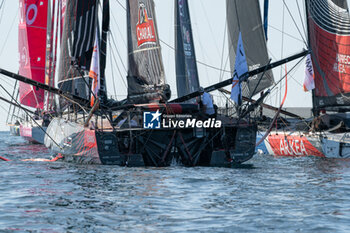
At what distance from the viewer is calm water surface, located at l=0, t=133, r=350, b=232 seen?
9.70m

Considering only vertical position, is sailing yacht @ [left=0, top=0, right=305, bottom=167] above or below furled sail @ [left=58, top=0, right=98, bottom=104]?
below

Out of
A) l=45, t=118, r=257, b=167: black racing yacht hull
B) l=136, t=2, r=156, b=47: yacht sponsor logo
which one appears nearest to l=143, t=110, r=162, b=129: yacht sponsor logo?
l=45, t=118, r=257, b=167: black racing yacht hull

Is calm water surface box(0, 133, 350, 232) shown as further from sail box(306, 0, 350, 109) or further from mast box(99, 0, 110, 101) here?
A: sail box(306, 0, 350, 109)

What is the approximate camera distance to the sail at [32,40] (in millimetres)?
40969

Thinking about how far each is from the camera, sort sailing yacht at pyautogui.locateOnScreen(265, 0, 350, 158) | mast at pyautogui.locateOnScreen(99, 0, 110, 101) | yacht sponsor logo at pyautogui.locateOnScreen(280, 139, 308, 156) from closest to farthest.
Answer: mast at pyautogui.locateOnScreen(99, 0, 110, 101), yacht sponsor logo at pyautogui.locateOnScreen(280, 139, 308, 156), sailing yacht at pyautogui.locateOnScreen(265, 0, 350, 158)

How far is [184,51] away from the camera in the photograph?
119ft

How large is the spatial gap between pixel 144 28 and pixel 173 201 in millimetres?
12258

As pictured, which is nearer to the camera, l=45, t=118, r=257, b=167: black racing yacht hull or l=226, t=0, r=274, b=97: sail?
l=45, t=118, r=257, b=167: black racing yacht hull

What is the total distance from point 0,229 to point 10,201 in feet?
9.29

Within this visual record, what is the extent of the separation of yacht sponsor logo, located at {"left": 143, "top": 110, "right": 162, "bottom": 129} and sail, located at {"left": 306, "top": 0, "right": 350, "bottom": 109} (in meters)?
14.0

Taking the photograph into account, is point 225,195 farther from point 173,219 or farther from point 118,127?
point 118,127

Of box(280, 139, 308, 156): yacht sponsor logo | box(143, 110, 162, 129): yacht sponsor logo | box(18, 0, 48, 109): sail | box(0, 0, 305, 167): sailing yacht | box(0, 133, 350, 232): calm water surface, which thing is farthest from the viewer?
box(18, 0, 48, 109): sail

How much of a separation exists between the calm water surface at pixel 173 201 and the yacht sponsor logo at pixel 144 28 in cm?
679

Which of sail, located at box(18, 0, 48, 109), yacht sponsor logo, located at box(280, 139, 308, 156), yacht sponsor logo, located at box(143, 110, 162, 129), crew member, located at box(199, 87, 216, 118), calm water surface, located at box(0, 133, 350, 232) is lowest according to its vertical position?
calm water surface, located at box(0, 133, 350, 232)
